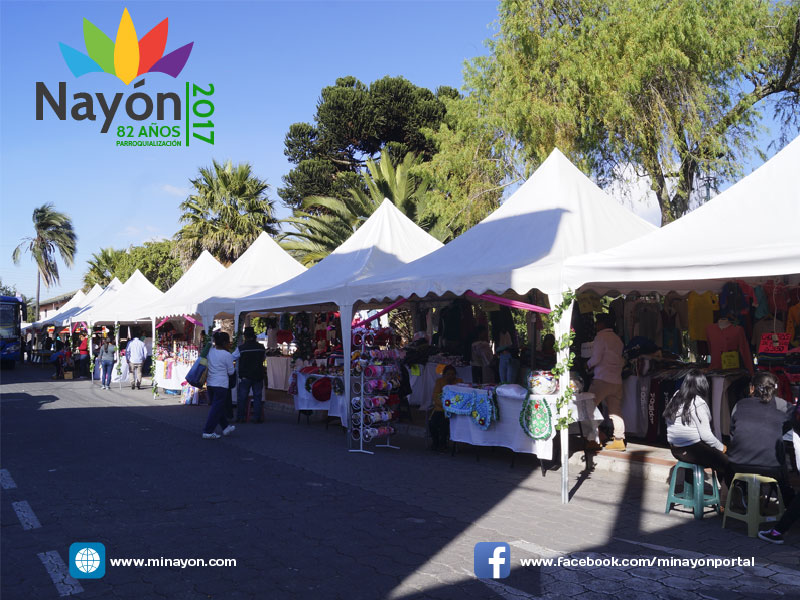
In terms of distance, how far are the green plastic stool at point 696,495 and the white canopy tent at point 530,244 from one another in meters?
1.20

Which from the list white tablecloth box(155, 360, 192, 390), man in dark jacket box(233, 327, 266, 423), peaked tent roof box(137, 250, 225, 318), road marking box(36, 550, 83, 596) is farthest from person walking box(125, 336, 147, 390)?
road marking box(36, 550, 83, 596)

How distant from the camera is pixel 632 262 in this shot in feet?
23.0

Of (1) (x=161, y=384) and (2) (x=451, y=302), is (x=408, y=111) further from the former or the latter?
(2) (x=451, y=302)

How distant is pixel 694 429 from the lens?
21.0ft

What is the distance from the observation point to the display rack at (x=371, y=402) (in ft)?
33.9

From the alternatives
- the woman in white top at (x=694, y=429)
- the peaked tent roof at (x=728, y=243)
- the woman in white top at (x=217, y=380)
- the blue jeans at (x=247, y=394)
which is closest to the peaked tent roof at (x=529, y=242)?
the peaked tent roof at (x=728, y=243)

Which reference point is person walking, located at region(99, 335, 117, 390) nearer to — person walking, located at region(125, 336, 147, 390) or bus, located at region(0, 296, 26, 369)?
person walking, located at region(125, 336, 147, 390)

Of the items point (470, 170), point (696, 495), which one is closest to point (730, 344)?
point (696, 495)

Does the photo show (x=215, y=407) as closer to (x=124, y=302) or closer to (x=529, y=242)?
(x=529, y=242)

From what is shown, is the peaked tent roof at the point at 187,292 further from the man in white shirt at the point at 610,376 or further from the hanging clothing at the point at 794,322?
the hanging clothing at the point at 794,322

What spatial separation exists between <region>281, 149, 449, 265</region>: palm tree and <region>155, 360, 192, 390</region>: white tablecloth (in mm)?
8568

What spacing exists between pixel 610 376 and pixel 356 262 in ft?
19.2

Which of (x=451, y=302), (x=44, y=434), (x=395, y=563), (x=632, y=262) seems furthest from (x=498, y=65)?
(x=395, y=563)

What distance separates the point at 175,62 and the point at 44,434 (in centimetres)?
787
